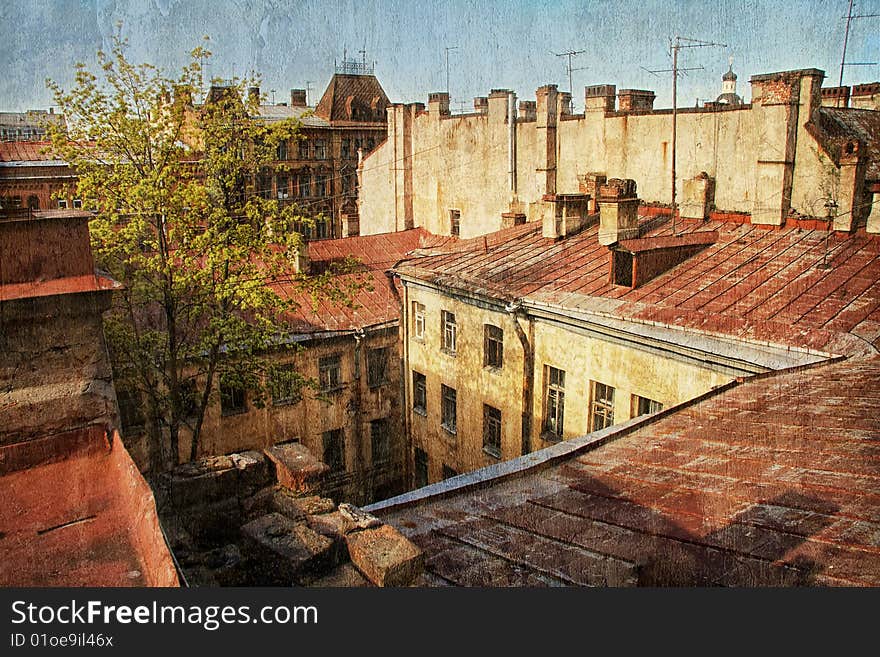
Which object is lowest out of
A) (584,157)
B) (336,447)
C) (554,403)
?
(336,447)

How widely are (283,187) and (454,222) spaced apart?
24.0 metres

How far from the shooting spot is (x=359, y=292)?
2044 cm

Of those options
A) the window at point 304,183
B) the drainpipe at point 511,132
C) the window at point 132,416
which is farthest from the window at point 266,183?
the window at point 132,416

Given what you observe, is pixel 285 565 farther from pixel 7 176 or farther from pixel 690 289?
pixel 7 176

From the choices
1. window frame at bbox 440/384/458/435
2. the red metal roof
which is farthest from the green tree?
the red metal roof

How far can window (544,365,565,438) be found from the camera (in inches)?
546

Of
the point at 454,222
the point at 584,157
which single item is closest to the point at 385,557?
the point at 584,157

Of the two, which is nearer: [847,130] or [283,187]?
[847,130]

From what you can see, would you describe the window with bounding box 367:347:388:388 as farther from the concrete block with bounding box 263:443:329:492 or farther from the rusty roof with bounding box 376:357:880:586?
the concrete block with bounding box 263:443:329:492

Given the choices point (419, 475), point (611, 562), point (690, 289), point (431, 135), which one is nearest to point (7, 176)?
point (431, 135)

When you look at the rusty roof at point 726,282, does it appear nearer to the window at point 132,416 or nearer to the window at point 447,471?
the window at point 447,471

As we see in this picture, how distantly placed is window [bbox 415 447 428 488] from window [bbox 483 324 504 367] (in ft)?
14.1

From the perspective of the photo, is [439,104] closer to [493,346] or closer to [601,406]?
[493,346]

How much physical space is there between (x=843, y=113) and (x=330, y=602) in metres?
19.4
